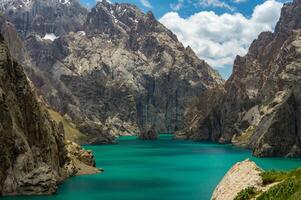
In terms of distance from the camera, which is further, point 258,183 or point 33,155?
point 33,155

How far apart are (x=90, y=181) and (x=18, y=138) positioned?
24.1 meters

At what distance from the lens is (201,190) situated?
100 m

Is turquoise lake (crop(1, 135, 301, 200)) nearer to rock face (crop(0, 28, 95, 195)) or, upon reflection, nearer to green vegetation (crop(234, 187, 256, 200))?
rock face (crop(0, 28, 95, 195))

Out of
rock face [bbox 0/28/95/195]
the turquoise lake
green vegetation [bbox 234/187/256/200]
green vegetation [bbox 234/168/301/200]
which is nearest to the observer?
green vegetation [bbox 234/168/301/200]

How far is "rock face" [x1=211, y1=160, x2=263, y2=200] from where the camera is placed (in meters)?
37.8

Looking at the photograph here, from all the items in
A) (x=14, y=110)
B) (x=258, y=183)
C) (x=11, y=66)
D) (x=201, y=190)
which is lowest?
(x=201, y=190)

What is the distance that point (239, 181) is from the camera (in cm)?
3912

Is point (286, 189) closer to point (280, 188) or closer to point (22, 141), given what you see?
point (280, 188)

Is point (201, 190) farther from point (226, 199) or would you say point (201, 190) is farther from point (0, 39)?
point (226, 199)

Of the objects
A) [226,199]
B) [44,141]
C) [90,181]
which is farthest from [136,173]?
[226,199]

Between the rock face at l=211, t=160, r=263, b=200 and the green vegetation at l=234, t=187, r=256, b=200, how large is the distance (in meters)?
0.76

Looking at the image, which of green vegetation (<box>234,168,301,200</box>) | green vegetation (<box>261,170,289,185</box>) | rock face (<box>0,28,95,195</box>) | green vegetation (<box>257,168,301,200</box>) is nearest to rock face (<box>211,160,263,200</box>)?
green vegetation (<box>261,170,289,185</box>)

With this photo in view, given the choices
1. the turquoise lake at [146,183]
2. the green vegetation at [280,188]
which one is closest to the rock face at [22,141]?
the turquoise lake at [146,183]

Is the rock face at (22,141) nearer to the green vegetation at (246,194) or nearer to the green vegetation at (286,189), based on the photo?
the green vegetation at (246,194)
